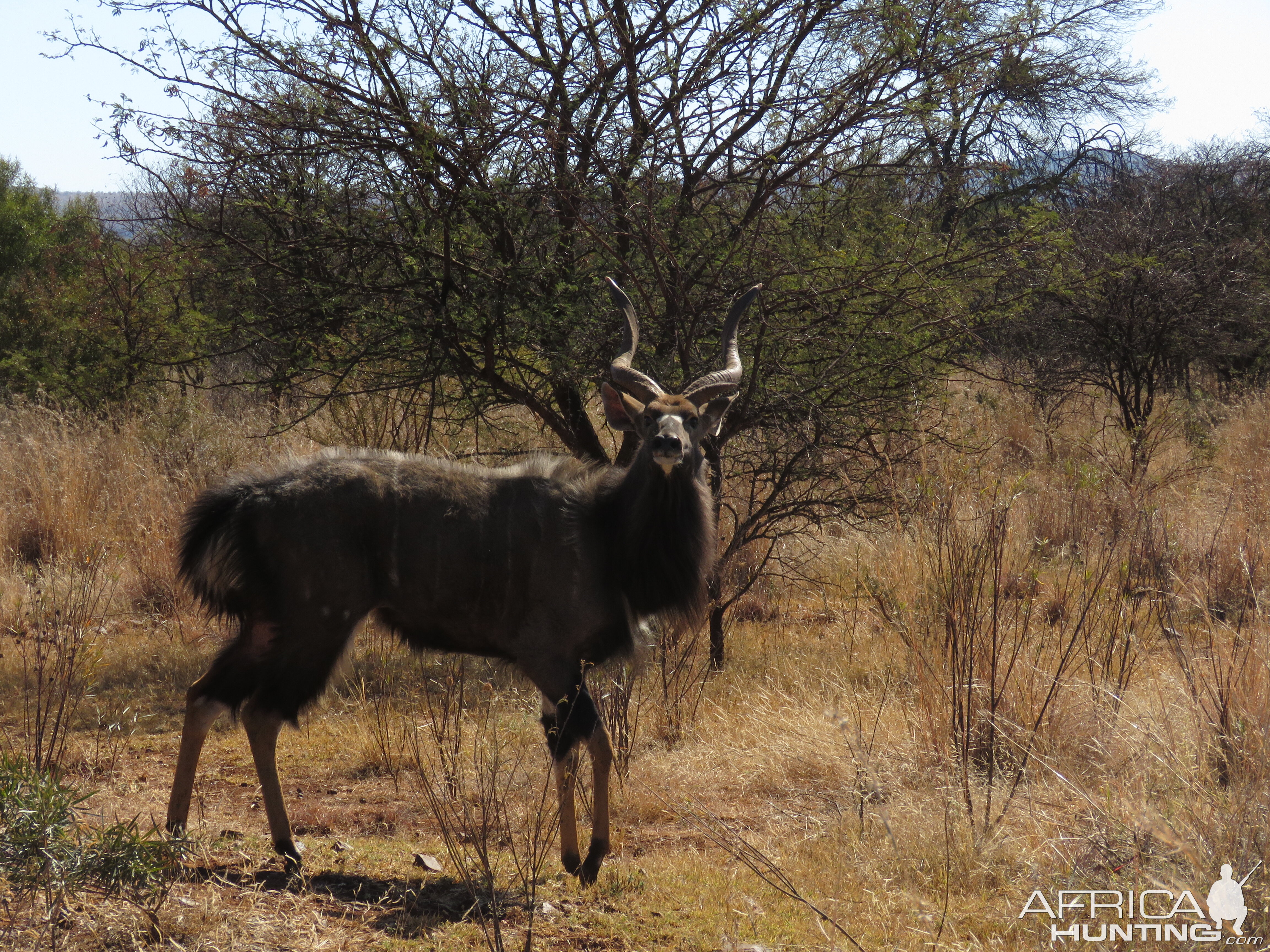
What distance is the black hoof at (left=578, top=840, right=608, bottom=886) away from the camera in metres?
4.28

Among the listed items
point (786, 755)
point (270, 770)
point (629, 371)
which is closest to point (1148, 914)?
point (786, 755)

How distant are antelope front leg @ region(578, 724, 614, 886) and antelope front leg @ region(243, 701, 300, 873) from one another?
1132mm

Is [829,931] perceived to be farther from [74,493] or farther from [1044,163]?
[1044,163]

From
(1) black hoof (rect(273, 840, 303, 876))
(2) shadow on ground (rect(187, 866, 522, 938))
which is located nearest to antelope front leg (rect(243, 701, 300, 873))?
(1) black hoof (rect(273, 840, 303, 876))

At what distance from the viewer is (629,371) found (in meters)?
4.95

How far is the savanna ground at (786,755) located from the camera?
3.70 metres

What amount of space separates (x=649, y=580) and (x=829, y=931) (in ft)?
5.13

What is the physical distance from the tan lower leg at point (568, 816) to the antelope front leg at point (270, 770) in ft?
3.38

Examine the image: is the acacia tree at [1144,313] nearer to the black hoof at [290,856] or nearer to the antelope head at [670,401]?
the antelope head at [670,401]

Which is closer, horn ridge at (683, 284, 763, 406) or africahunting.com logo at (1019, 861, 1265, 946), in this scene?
africahunting.com logo at (1019, 861, 1265, 946)

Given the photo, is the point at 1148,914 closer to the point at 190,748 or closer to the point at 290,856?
the point at 290,856

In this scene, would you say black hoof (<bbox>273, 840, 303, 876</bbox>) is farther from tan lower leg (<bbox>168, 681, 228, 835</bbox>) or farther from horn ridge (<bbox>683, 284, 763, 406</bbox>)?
horn ridge (<bbox>683, 284, 763, 406</bbox>)

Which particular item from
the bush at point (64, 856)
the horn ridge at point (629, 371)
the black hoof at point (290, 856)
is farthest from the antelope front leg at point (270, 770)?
the horn ridge at point (629, 371)

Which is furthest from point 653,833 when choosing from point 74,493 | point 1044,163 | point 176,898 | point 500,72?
point 1044,163
